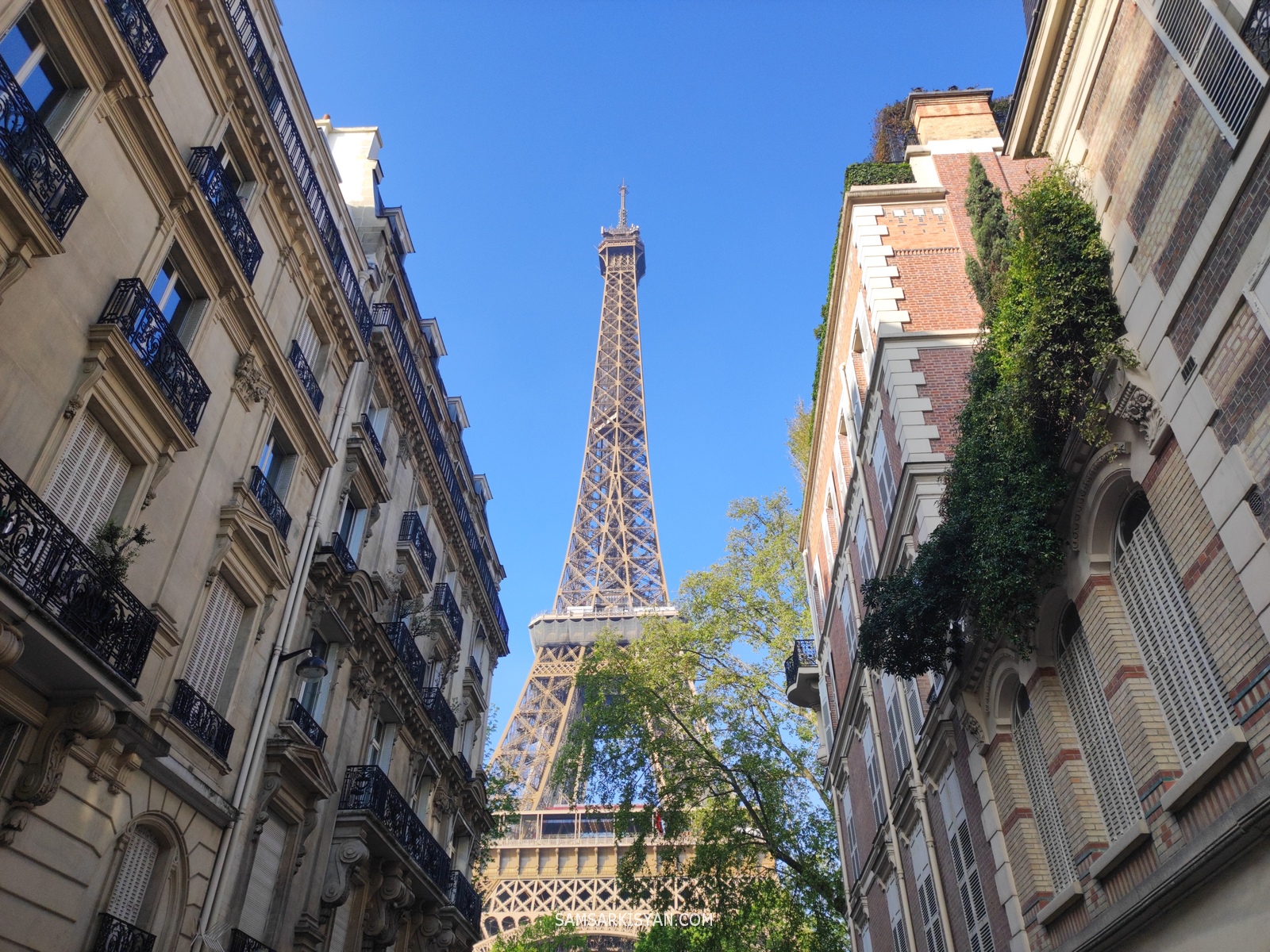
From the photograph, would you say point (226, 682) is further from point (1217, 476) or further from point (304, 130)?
point (1217, 476)

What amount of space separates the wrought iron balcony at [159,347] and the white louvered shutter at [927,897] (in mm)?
13567

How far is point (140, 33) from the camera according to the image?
1266 centimetres

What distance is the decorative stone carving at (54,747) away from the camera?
9.73 m

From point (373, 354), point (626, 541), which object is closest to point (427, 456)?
point (373, 354)

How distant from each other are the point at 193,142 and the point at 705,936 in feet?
76.4

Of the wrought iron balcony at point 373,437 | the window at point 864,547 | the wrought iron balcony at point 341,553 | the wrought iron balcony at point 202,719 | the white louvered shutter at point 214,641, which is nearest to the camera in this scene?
the wrought iron balcony at point 202,719

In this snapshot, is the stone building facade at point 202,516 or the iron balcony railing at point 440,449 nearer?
the stone building facade at point 202,516

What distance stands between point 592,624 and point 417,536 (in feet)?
216

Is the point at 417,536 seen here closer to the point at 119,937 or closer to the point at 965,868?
the point at 119,937

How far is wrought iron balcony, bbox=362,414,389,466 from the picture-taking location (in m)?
20.3

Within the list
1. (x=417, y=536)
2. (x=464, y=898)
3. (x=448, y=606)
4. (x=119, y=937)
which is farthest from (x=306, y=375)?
(x=464, y=898)

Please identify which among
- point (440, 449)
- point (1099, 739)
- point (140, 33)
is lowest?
point (1099, 739)

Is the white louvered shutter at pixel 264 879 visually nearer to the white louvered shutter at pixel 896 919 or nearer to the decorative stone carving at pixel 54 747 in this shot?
the decorative stone carving at pixel 54 747

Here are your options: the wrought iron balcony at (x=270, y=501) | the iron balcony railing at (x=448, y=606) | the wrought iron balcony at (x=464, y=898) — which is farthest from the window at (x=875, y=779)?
the wrought iron balcony at (x=270, y=501)
